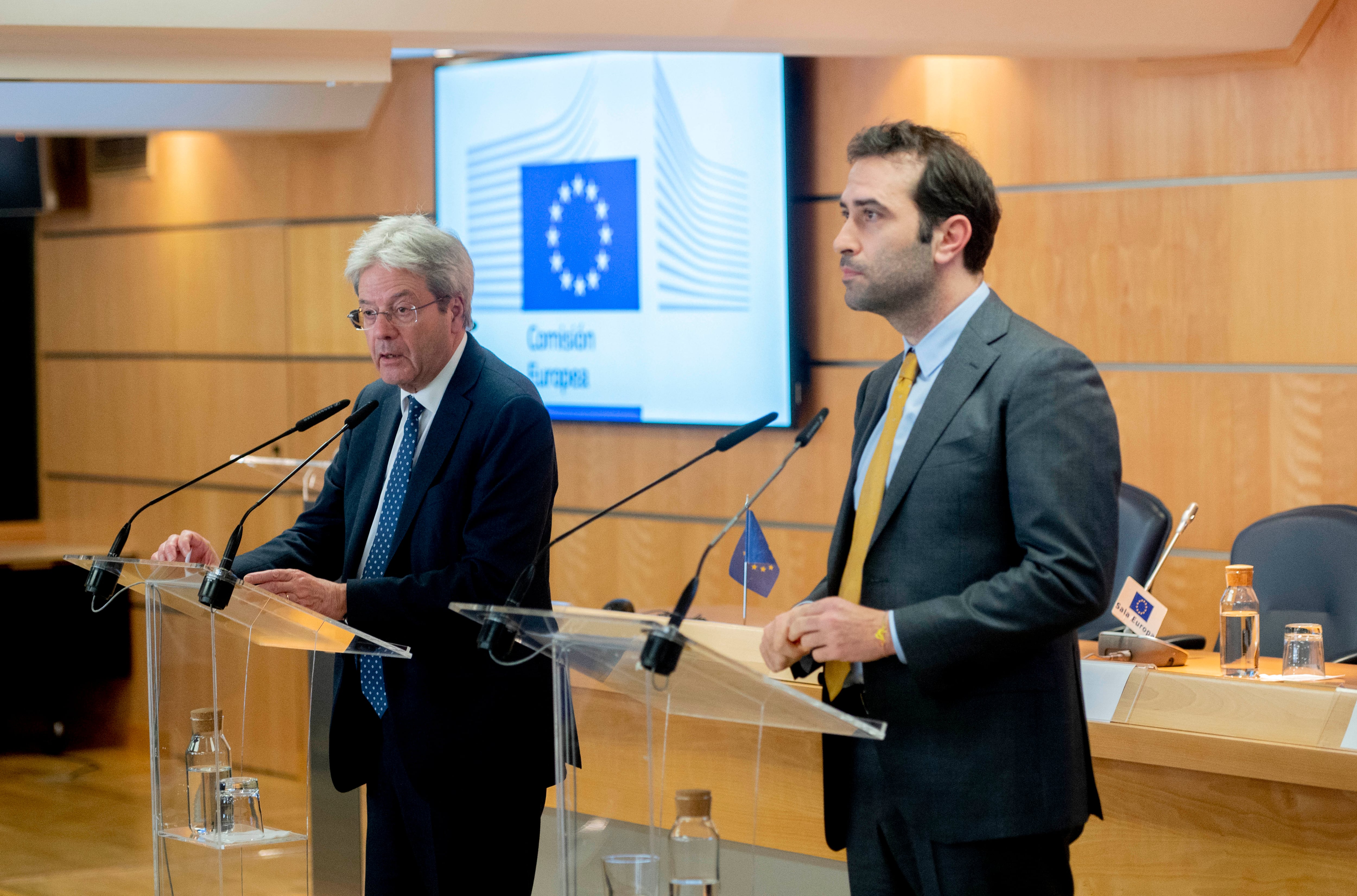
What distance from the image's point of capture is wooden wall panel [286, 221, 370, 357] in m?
5.75

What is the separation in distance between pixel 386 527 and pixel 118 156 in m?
4.93

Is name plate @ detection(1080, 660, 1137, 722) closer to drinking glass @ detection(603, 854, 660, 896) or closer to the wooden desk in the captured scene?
the wooden desk

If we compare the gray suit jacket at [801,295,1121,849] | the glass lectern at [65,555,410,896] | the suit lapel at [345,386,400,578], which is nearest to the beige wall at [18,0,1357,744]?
the suit lapel at [345,386,400,578]

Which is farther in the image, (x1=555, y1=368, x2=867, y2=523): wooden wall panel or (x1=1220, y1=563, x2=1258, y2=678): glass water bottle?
(x1=555, y1=368, x2=867, y2=523): wooden wall panel

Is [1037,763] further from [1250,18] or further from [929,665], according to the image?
→ [1250,18]

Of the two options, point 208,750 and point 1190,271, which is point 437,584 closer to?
point 208,750

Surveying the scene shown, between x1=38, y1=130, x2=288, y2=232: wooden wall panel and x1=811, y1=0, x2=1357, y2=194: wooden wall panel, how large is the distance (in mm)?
2670

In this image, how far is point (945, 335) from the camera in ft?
6.00

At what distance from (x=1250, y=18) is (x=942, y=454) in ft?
8.69

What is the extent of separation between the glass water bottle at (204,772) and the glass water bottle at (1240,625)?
1.94 m

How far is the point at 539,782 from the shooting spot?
2277mm

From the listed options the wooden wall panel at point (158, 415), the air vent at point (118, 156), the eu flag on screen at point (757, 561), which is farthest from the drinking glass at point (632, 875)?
the air vent at point (118, 156)

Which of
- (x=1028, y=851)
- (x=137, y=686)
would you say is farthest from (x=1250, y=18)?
(x=137, y=686)

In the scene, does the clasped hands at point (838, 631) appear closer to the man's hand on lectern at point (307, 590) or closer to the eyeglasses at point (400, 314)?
the man's hand on lectern at point (307, 590)
